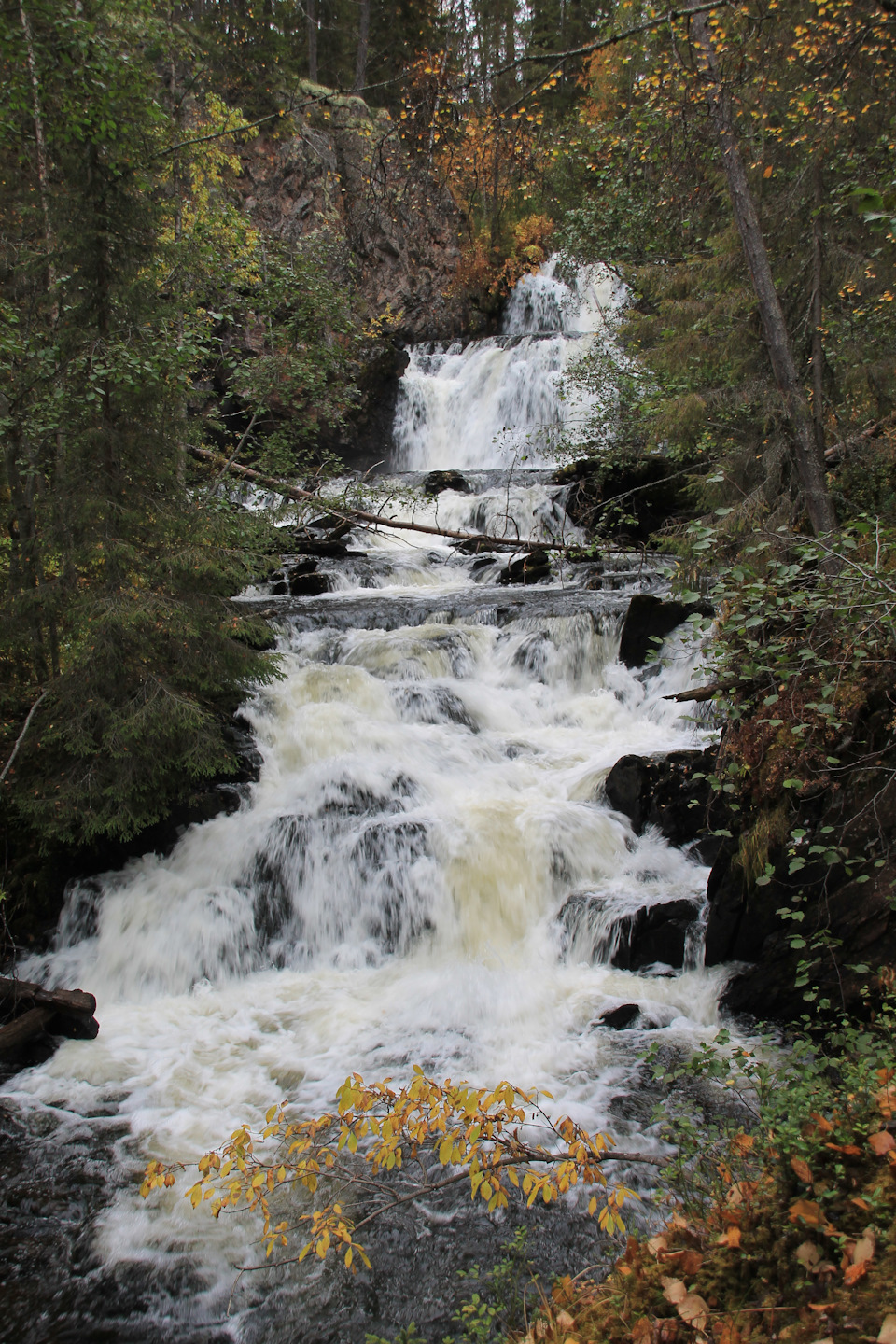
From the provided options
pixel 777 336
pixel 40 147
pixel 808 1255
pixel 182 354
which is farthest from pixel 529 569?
pixel 808 1255

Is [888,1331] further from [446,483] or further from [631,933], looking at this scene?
[446,483]

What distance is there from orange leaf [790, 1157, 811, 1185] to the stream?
2.09 m

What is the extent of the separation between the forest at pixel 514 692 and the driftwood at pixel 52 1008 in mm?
106

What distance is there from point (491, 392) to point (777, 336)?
56.9 feet

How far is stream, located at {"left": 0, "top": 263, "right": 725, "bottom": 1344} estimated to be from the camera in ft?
12.6

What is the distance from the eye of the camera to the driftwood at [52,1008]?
231 inches

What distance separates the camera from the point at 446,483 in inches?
763

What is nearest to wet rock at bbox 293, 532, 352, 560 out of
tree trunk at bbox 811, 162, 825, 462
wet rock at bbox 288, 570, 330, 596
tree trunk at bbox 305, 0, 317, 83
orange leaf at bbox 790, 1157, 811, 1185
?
wet rock at bbox 288, 570, 330, 596

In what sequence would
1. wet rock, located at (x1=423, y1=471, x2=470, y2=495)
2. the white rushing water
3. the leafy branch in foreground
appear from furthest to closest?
the white rushing water
wet rock, located at (x1=423, y1=471, x2=470, y2=495)
the leafy branch in foreground

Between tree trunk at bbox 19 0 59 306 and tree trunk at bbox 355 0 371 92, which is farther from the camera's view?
tree trunk at bbox 355 0 371 92

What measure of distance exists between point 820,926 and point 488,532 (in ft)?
42.2

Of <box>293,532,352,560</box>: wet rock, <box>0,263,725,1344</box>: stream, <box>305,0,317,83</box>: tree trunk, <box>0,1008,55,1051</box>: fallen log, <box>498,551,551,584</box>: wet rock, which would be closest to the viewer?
<box>0,263,725,1344</box>: stream

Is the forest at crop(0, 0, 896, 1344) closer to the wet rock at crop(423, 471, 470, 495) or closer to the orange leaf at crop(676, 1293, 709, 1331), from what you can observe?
the orange leaf at crop(676, 1293, 709, 1331)

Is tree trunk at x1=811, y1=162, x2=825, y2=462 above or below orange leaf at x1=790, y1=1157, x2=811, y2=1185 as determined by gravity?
above
